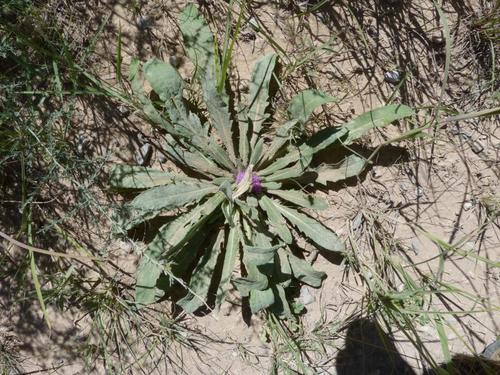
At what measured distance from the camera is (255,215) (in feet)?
8.73

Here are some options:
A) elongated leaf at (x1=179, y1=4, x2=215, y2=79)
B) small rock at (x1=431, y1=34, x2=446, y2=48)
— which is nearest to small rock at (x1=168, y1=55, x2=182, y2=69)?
elongated leaf at (x1=179, y1=4, x2=215, y2=79)

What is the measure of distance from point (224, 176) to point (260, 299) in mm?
676

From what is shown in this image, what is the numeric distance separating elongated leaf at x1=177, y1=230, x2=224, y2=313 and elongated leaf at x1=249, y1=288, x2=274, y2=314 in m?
0.26

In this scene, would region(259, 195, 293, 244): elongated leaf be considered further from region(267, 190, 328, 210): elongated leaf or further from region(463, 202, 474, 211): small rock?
region(463, 202, 474, 211): small rock

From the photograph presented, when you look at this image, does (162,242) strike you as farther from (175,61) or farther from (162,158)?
(175,61)

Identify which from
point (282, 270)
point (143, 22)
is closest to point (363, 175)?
point (282, 270)

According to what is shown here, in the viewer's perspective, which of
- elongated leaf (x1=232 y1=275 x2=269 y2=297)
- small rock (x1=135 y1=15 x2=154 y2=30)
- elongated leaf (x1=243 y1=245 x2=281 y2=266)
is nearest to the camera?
elongated leaf (x1=243 y1=245 x2=281 y2=266)

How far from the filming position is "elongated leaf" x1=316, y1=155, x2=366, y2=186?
9.08ft

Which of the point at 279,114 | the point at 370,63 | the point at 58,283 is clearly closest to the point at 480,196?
the point at 370,63

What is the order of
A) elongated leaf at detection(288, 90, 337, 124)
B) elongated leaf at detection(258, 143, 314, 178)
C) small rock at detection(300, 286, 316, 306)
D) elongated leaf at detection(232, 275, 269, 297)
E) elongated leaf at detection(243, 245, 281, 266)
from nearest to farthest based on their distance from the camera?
elongated leaf at detection(243, 245, 281, 266) < elongated leaf at detection(232, 275, 269, 297) < elongated leaf at detection(288, 90, 337, 124) < elongated leaf at detection(258, 143, 314, 178) < small rock at detection(300, 286, 316, 306)

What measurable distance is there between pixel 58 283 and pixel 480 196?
7.97 ft

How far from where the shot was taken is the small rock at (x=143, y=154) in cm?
286

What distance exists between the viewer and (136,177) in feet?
9.04

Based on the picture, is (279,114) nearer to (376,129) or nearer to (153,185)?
(376,129)
